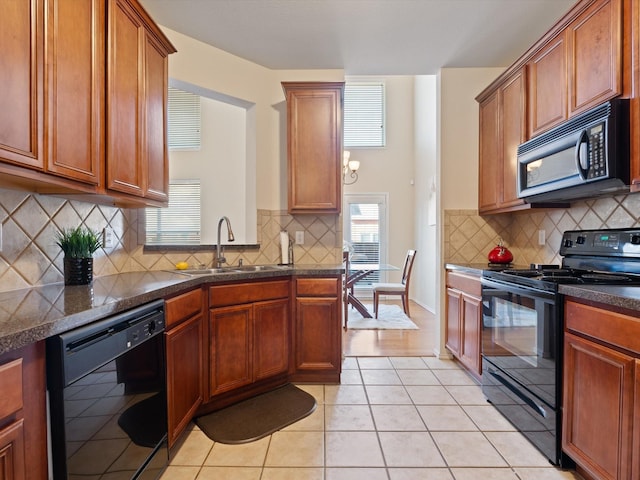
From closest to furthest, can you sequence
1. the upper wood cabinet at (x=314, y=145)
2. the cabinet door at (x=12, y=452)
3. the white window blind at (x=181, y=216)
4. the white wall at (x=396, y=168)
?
the cabinet door at (x=12, y=452)
the upper wood cabinet at (x=314, y=145)
the white window blind at (x=181, y=216)
the white wall at (x=396, y=168)

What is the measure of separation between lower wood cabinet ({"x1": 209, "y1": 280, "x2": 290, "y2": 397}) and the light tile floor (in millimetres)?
343

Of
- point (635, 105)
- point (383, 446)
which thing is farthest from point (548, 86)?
point (383, 446)

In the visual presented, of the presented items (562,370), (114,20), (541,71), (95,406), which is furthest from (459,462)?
(114,20)

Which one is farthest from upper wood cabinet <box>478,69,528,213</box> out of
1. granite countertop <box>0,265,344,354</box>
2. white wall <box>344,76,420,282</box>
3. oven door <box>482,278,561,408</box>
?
white wall <box>344,76,420,282</box>

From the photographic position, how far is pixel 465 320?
102 inches

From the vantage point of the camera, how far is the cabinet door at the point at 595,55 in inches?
61.3

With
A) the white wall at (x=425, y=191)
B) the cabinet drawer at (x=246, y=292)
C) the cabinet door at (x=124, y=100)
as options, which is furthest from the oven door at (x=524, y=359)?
the white wall at (x=425, y=191)

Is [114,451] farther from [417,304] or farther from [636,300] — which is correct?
[417,304]

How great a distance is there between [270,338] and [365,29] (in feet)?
7.97

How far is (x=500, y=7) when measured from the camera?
2258mm

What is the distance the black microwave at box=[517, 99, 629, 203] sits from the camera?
152 cm

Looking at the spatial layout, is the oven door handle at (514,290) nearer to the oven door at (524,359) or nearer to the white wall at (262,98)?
the oven door at (524,359)

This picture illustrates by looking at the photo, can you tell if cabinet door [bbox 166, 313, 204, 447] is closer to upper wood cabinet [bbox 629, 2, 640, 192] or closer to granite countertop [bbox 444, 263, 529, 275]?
granite countertop [bbox 444, 263, 529, 275]

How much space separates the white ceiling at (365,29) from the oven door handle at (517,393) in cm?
252
